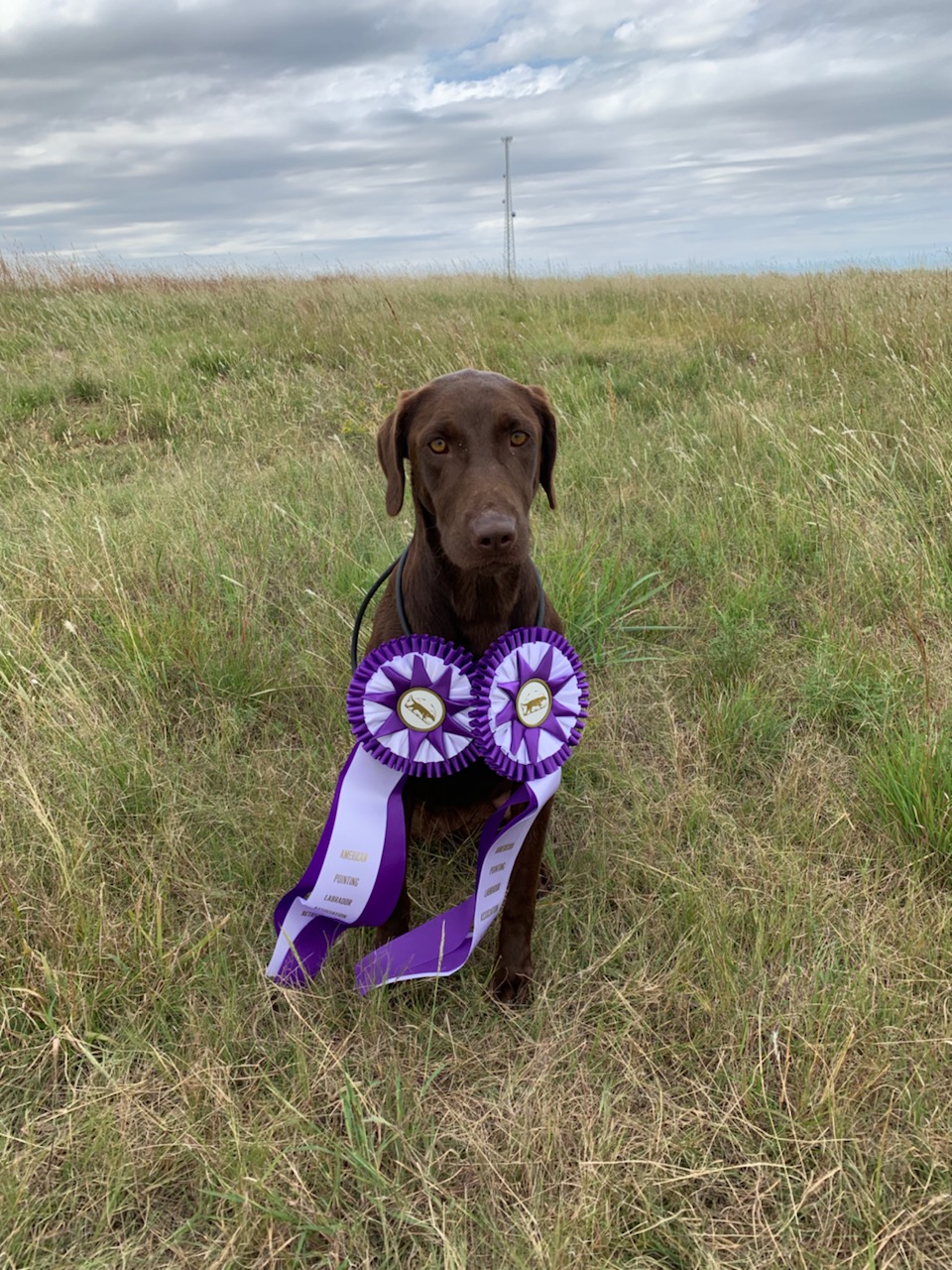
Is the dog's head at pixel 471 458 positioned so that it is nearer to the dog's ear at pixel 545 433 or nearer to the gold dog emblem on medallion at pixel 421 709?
the dog's ear at pixel 545 433

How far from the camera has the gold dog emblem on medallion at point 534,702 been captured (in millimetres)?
1945

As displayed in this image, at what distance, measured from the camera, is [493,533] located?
175 cm

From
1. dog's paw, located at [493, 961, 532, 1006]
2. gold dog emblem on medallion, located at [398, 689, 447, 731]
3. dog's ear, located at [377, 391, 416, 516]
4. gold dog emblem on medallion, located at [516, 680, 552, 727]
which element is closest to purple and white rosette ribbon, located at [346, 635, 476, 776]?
gold dog emblem on medallion, located at [398, 689, 447, 731]

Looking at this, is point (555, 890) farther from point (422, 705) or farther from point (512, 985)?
point (422, 705)

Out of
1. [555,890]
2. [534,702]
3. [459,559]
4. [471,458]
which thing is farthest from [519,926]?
[471,458]

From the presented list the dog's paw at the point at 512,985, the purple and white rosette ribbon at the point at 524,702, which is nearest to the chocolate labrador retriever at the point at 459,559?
the dog's paw at the point at 512,985

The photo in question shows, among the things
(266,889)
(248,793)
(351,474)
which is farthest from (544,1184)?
(351,474)

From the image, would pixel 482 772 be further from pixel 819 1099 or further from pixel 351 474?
pixel 351 474

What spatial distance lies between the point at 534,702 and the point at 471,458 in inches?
23.4

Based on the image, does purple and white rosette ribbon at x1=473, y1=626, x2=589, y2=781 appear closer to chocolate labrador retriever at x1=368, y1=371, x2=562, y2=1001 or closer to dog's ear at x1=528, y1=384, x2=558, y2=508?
chocolate labrador retriever at x1=368, y1=371, x2=562, y2=1001

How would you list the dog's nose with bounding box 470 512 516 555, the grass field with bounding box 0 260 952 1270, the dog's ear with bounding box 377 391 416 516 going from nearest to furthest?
the grass field with bounding box 0 260 952 1270, the dog's nose with bounding box 470 512 516 555, the dog's ear with bounding box 377 391 416 516

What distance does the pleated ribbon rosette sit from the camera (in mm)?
1938

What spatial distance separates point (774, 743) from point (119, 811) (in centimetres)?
202

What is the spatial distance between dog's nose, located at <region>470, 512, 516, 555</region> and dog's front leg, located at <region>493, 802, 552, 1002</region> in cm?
68
